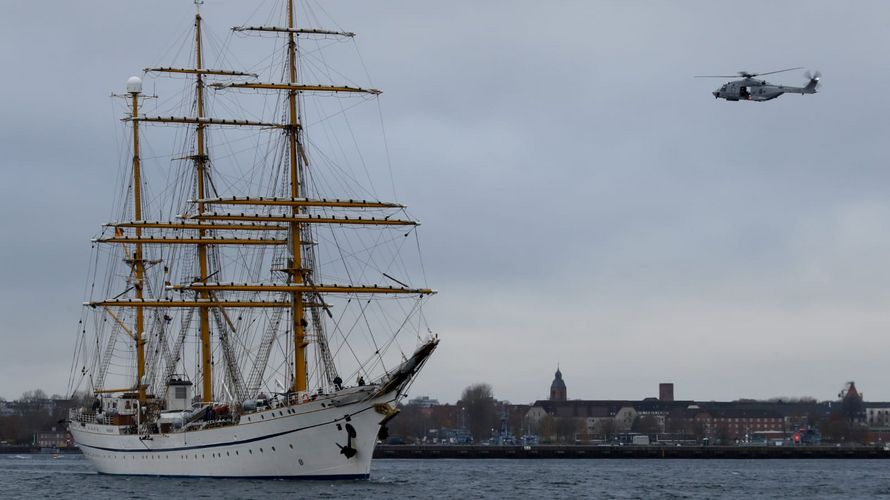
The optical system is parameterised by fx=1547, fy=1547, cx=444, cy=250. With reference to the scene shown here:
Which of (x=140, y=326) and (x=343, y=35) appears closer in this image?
(x=343, y=35)

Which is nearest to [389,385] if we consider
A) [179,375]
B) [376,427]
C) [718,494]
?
[376,427]

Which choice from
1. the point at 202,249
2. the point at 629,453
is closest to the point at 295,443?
the point at 202,249

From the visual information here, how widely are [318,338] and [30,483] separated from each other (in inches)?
899

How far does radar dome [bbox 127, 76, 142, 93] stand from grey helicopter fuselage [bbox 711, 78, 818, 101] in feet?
127

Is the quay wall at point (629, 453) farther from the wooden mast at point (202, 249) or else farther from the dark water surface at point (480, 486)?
the wooden mast at point (202, 249)

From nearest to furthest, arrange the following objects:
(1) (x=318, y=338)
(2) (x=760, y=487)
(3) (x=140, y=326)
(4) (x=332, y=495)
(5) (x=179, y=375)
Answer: (4) (x=332, y=495) → (1) (x=318, y=338) → (2) (x=760, y=487) → (5) (x=179, y=375) → (3) (x=140, y=326)

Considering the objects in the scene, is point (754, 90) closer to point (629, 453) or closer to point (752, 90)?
point (752, 90)

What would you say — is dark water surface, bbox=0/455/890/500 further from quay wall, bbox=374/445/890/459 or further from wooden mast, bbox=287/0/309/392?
quay wall, bbox=374/445/890/459

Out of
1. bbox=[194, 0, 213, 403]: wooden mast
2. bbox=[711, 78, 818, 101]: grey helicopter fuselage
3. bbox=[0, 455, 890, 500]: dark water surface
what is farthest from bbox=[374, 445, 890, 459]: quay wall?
bbox=[711, 78, 818, 101]: grey helicopter fuselage

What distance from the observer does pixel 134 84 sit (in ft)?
346

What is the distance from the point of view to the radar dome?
105m

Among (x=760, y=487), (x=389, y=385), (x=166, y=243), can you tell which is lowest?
(x=760, y=487)

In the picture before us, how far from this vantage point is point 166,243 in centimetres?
10300

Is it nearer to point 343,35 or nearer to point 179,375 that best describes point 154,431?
point 179,375
